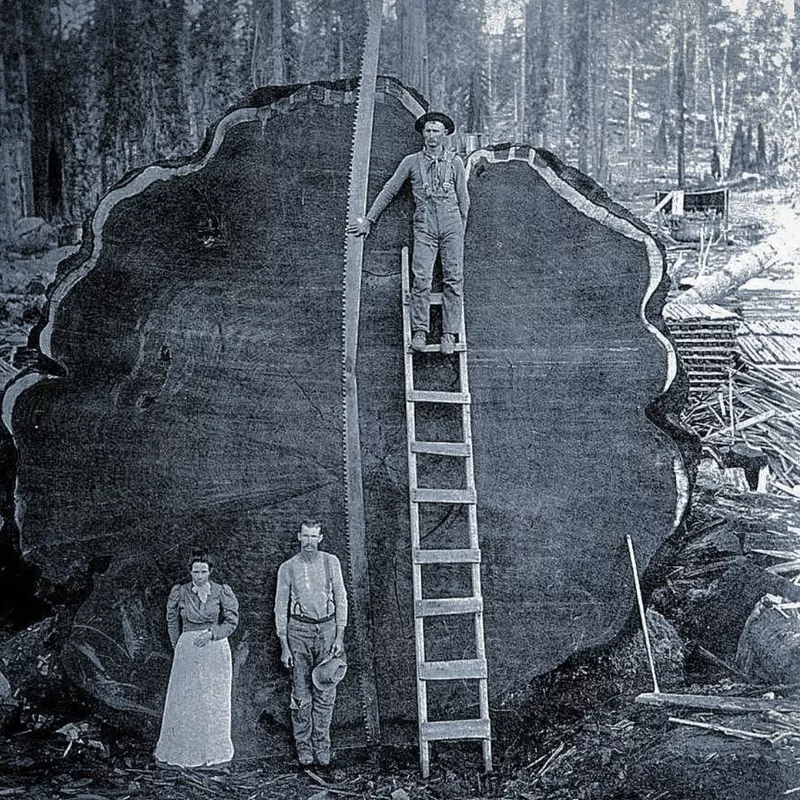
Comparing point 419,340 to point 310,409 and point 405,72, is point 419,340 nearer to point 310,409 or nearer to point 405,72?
point 310,409

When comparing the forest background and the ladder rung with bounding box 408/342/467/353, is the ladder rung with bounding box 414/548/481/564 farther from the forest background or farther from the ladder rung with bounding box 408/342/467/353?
the forest background

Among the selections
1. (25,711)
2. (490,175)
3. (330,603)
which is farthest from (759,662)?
(25,711)

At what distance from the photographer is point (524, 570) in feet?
13.7

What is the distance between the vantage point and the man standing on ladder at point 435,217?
4137 mm

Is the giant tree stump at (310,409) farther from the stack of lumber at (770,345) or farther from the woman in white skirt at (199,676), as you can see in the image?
the stack of lumber at (770,345)

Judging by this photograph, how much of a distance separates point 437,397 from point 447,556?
645 mm

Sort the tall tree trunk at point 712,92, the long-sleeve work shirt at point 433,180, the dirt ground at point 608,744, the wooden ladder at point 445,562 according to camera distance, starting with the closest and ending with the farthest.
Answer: the dirt ground at point 608,744 → the wooden ladder at point 445,562 → the long-sleeve work shirt at point 433,180 → the tall tree trunk at point 712,92

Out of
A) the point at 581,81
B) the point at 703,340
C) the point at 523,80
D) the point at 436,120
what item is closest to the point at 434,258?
the point at 436,120

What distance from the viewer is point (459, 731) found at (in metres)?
4.03

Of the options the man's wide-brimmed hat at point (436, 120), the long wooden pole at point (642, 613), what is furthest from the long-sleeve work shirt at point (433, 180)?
the long wooden pole at point (642, 613)

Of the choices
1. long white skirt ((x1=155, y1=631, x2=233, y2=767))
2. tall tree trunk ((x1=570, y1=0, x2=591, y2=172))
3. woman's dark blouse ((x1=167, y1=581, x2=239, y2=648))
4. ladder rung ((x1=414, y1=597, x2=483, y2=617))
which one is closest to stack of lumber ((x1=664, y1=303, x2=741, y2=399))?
tall tree trunk ((x1=570, y1=0, x2=591, y2=172))

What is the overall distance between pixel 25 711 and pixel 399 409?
6.44ft

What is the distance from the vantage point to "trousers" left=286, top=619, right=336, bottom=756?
4.05 m

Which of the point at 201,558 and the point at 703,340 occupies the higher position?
the point at 703,340
